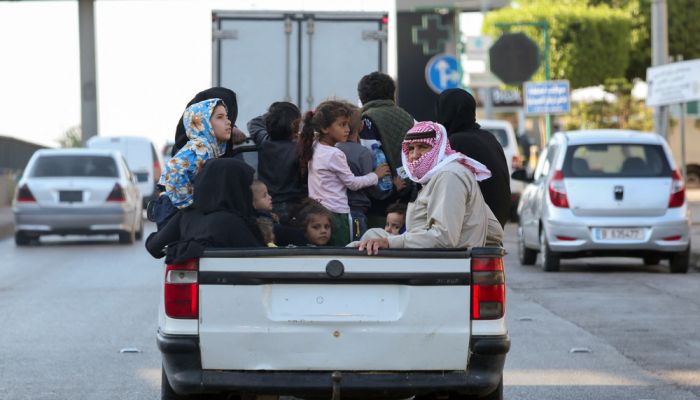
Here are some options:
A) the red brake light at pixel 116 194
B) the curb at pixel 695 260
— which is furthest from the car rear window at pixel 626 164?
the red brake light at pixel 116 194

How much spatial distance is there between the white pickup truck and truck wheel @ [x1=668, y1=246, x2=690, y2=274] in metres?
11.7

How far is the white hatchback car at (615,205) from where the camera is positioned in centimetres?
1769

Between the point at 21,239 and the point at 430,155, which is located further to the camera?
the point at 21,239

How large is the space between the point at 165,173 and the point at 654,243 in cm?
1096

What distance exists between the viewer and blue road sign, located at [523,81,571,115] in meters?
38.6

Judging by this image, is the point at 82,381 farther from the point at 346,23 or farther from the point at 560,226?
the point at 346,23

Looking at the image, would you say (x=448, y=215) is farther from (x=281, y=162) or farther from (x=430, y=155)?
(x=281, y=162)

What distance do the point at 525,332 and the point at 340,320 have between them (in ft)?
19.0

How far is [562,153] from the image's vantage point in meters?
18.2

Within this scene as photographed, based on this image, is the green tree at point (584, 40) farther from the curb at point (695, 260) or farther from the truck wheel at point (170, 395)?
the truck wheel at point (170, 395)

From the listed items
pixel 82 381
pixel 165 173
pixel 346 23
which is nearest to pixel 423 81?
pixel 346 23

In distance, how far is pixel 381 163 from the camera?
9070 mm

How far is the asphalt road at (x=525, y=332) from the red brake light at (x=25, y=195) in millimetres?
4117

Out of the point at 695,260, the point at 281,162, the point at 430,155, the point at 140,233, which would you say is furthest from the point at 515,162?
the point at 430,155
